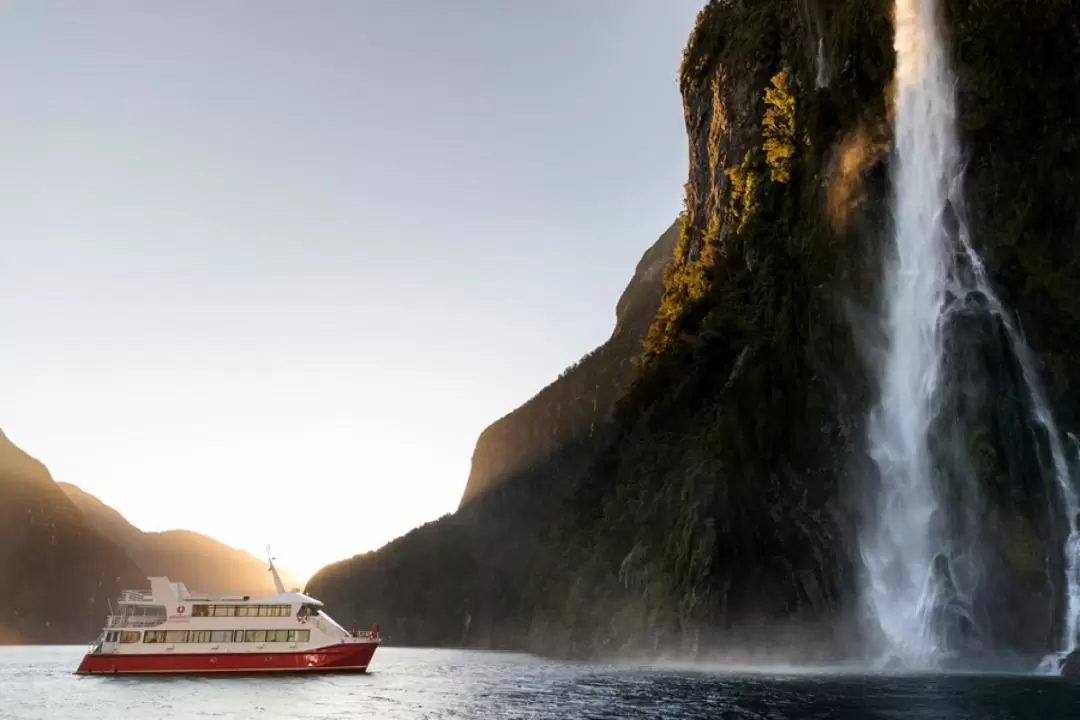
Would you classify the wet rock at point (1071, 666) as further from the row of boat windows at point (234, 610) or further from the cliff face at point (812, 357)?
the row of boat windows at point (234, 610)

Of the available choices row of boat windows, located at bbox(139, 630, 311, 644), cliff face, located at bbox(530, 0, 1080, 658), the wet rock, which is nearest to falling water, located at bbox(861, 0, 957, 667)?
cliff face, located at bbox(530, 0, 1080, 658)

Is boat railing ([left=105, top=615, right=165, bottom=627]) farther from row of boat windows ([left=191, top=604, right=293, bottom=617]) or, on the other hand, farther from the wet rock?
the wet rock

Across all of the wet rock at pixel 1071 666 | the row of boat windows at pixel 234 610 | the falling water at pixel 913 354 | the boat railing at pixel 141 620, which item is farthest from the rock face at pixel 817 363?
the boat railing at pixel 141 620

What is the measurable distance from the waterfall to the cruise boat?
4460 centimetres

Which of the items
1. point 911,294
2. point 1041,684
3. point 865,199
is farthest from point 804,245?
point 1041,684

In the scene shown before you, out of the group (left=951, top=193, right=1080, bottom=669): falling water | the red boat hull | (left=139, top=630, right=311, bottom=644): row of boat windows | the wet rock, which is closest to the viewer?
the wet rock

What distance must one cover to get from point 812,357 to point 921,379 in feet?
37.6

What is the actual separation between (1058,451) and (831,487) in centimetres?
1875

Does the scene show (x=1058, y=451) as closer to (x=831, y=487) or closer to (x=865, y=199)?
(x=831, y=487)

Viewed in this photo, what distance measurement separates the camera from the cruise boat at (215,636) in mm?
67188

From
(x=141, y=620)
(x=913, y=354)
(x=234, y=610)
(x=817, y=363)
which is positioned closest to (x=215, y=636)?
(x=234, y=610)

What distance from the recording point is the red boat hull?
66.9 m

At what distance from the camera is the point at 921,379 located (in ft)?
213

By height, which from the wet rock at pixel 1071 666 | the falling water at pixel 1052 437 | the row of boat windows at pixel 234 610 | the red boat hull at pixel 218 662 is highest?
the falling water at pixel 1052 437
